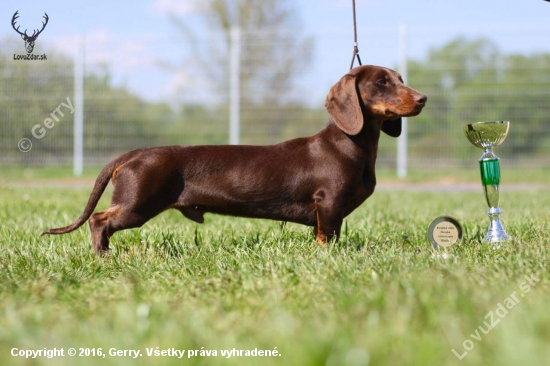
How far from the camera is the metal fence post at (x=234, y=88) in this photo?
10977 mm

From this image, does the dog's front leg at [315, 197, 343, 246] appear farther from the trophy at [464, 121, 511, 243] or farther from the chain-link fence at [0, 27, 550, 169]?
the chain-link fence at [0, 27, 550, 169]

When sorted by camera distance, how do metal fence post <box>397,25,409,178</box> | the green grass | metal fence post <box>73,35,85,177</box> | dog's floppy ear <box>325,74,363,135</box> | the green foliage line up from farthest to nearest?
metal fence post <box>73,35,85,177</box>, metal fence post <box>397,25,409,178</box>, the green foliage, dog's floppy ear <box>325,74,363,135</box>, the green grass

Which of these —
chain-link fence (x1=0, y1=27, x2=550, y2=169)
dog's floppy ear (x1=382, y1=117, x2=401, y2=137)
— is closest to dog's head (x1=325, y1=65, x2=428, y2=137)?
dog's floppy ear (x1=382, y1=117, x2=401, y2=137)

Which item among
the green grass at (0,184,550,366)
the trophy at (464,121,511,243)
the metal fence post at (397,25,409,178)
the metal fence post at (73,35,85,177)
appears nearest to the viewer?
the green grass at (0,184,550,366)

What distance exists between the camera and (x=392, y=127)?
3.65 m

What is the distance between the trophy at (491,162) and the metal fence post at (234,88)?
757cm

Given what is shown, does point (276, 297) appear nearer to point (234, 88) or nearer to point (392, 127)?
point (392, 127)

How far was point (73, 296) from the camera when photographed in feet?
7.38

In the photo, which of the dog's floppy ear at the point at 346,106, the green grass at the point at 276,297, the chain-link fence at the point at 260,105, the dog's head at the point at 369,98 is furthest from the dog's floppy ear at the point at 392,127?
the chain-link fence at the point at 260,105

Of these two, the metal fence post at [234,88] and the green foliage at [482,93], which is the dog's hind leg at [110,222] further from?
the green foliage at [482,93]

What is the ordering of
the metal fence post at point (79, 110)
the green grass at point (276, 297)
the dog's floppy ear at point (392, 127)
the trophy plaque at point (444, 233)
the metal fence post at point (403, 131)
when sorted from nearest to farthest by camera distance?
the green grass at point (276, 297), the trophy plaque at point (444, 233), the dog's floppy ear at point (392, 127), the metal fence post at point (403, 131), the metal fence post at point (79, 110)

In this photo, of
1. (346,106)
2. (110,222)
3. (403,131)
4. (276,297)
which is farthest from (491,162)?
(403,131)

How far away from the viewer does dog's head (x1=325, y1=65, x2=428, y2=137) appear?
325 centimetres

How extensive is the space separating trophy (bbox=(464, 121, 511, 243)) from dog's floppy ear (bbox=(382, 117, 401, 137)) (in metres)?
0.41
